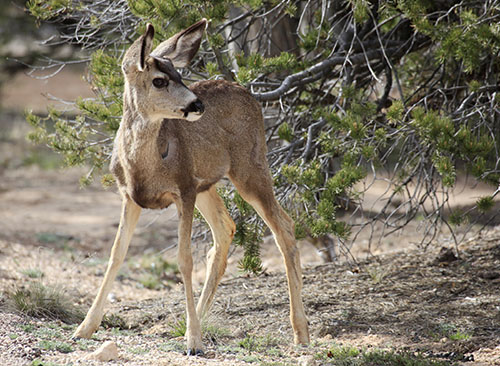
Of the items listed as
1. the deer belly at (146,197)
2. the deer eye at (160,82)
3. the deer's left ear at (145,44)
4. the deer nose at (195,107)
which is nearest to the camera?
the deer's left ear at (145,44)

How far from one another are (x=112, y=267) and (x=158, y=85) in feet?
5.06

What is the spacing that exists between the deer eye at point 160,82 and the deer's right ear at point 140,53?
15 cm

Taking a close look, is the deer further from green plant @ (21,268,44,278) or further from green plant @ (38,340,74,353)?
green plant @ (21,268,44,278)

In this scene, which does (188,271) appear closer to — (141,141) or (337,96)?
(141,141)

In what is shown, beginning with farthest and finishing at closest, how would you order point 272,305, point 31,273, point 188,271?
point 31,273, point 272,305, point 188,271

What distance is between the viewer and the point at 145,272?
1027 cm

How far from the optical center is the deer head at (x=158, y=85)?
17.1 feet

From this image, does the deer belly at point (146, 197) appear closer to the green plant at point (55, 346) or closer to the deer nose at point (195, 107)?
the deer nose at point (195, 107)

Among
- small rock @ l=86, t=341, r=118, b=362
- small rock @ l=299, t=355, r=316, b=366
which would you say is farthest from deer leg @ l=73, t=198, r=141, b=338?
small rock @ l=299, t=355, r=316, b=366

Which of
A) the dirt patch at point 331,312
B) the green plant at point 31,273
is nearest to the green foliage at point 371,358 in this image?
the dirt patch at point 331,312

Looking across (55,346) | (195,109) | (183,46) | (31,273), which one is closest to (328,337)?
(55,346)

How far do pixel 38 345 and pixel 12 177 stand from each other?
446 inches

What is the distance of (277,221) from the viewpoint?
20.9 feet

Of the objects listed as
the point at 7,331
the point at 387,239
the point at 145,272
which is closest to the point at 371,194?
the point at 387,239
